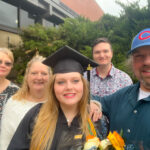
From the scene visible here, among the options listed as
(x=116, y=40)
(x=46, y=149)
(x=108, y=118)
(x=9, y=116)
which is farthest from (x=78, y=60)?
(x=116, y=40)

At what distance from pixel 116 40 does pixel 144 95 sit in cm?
487

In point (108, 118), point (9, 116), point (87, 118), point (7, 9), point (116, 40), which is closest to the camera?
point (87, 118)

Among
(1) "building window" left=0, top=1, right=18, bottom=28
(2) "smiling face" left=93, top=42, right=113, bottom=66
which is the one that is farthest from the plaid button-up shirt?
(1) "building window" left=0, top=1, right=18, bottom=28

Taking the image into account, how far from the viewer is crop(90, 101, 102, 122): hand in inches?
74.5

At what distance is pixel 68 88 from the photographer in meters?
1.69

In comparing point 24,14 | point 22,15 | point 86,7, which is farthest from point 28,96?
point 86,7

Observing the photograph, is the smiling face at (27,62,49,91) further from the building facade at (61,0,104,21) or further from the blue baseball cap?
the building facade at (61,0,104,21)

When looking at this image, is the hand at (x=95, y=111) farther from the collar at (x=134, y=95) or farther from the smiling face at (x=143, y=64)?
the smiling face at (x=143, y=64)

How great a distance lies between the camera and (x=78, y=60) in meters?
1.98

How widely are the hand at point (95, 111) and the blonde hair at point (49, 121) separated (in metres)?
0.07

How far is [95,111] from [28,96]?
114 centimetres

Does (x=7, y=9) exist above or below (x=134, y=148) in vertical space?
above

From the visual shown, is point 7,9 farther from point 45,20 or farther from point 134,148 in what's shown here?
point 134,148

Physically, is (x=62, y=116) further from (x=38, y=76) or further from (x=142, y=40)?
(x=142, y=40)
